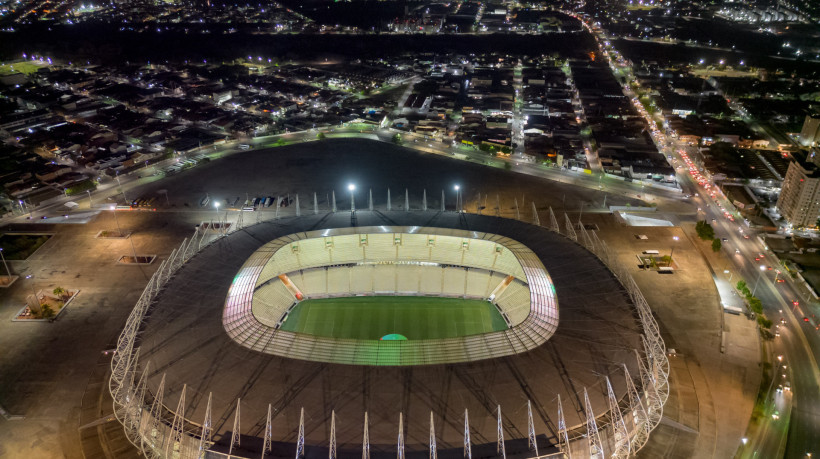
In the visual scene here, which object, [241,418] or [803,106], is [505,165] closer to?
[241,418]

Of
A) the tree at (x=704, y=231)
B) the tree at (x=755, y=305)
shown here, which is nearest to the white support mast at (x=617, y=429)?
the tree at (x=755, y=305)

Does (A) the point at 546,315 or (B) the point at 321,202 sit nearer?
(A) the point at 546,315

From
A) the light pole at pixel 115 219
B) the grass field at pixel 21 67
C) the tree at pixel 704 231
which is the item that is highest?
the grass field at pixel 21 67

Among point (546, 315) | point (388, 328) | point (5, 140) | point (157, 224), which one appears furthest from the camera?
point (5, 140)

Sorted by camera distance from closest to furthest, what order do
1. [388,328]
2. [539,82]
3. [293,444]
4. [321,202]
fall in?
[293,444], [388,328], [321,202], [539,82]

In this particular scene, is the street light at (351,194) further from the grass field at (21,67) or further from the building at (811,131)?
the grass field at (21,67)

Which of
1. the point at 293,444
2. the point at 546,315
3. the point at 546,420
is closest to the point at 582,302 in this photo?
the point at 546,315
